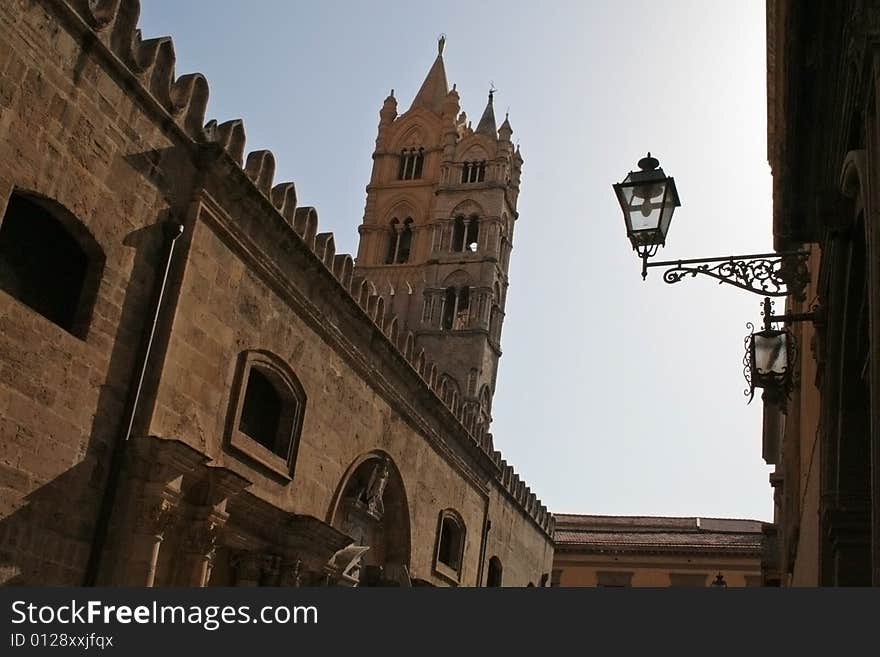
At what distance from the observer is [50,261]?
25.5 feet

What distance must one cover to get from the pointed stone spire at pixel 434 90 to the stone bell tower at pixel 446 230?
0.32 feet

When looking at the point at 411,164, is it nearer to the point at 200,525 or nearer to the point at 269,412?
the point at 269,412

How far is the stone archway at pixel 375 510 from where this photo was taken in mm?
13109

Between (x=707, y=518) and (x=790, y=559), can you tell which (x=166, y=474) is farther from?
(x=707, y=518)

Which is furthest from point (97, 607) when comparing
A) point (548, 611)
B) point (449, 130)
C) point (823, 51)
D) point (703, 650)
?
point (449, 130)

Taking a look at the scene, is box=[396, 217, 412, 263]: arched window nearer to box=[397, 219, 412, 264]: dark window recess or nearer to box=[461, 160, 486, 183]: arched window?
box=[397, 219, 412, 264]: dark window recess

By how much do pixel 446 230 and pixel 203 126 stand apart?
106 feet

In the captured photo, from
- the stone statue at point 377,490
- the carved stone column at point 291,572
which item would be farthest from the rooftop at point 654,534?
the carved stone column at point 291,572

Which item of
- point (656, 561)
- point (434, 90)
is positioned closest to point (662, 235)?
point (656, 561)

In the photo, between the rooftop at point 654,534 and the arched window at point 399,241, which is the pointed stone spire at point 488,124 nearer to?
the arched window at point 399,241

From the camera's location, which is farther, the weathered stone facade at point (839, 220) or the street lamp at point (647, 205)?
the street lamp at point (647, 205)

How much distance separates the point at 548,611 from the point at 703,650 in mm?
425

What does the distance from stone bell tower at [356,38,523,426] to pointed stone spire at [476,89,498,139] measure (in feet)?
0.27

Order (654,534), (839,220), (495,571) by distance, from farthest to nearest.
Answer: (654,534)
(495,571)
(839,220)
